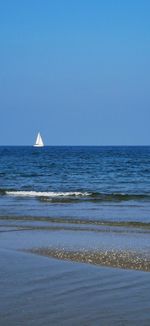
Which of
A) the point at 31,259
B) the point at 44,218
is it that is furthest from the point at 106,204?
the point at 31,259

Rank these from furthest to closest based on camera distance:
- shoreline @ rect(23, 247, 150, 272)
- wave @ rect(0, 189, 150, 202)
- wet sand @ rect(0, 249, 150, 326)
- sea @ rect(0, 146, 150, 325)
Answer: wave @ rect(0, 189, 150, 202), shoreline @ rect(23, 247, 150, 272), sea @ rect(0, 146, 150, 325), wet sand @ rect(0, 249, 150, 326)

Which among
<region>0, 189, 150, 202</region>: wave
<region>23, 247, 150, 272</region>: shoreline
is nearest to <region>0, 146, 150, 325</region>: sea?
<region>23, 247, 150, 272</region>: shoreline

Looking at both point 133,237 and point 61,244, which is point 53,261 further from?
point 133,237

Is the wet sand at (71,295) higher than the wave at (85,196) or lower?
higher

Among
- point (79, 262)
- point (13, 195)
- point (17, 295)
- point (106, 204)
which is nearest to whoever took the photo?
point (17, 295)

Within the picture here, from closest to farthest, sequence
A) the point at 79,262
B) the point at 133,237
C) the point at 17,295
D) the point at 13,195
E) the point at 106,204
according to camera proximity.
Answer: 1. the point at 17,295
2. the point at 79,262
3. the point at 133,237
4. the point at 106,204
5. the point at 13,195

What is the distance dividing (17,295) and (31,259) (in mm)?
3579

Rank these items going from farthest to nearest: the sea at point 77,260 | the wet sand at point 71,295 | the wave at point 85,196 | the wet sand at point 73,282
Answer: the wave at point 85,196
the sea at point 77,260
the wet sand at point 73,282
the wet sand at point 71,295

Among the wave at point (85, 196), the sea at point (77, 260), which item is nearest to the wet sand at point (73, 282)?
the sea at point (77, 260)

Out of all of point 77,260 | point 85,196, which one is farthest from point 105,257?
point 85,196

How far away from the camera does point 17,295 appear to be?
8758mm

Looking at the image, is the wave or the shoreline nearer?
the shoreline

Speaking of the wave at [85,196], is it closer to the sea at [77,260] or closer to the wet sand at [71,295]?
the sea at [77,260]

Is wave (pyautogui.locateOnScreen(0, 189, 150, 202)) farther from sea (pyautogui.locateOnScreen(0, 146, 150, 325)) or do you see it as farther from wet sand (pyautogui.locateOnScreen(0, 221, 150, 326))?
wet sand (pyautogui.locateOnScreen(0, 221, 150, 326))
